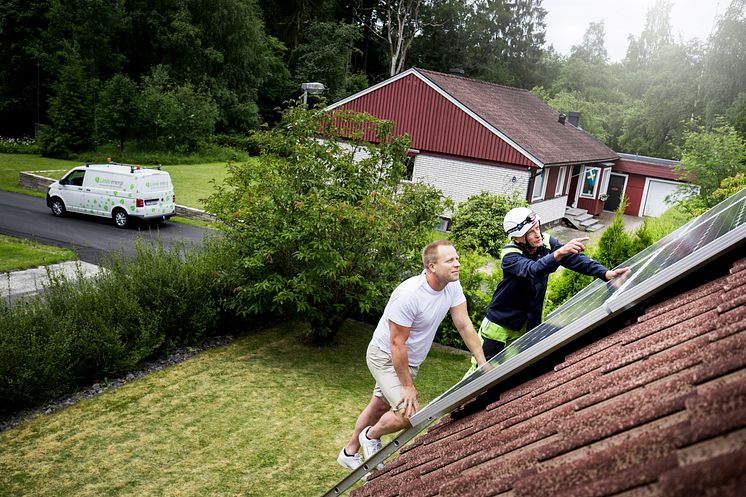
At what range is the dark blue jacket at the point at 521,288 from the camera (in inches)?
210

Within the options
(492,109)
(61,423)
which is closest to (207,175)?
(492,109)

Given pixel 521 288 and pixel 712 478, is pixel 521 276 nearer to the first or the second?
pixel 521 288

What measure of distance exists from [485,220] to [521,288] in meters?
15.7

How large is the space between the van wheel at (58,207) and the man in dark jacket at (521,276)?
21195 millimetres

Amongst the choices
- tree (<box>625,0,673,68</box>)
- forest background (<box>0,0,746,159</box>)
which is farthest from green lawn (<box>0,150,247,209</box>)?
tree (<box>625,0,673,68</box>)

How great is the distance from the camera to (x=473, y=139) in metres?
27.5

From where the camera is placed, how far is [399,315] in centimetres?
453

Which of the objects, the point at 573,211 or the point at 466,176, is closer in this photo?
the point at 466,176

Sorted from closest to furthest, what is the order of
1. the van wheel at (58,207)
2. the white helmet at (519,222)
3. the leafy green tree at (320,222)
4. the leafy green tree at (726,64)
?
1. the white helmet at (519,222)
2. the leafy green tree at (320,222)
3. the van wheel at (58,207)
4. the leafy green tree at (726,64)

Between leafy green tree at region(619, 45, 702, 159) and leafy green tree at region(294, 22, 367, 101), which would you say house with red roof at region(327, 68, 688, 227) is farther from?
leafy green tree at region(294, 22, 367, 101)

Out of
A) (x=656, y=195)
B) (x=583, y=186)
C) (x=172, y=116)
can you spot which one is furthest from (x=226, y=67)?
(x=656, y=195)

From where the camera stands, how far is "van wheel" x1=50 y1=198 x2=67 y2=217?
22922mm

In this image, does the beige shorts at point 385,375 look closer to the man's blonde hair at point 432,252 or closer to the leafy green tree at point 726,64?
the man's blonde hair at point 432,252

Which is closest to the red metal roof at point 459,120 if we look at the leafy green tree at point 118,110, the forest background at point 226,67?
the forest background at point 226,67
